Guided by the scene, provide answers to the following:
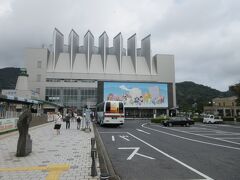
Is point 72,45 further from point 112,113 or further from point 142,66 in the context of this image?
point 112,113

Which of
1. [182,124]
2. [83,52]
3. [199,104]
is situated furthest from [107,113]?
[199,104]

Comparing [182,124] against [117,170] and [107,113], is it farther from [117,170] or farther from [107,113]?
[117,170]

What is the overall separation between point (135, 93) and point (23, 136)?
220 feet

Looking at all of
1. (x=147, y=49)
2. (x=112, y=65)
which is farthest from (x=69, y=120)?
(x=147, y=49)

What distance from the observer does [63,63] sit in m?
83.4

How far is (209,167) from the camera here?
768 centimetres

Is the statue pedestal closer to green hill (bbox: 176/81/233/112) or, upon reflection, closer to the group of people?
the group of people

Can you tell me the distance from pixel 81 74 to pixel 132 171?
7567cm

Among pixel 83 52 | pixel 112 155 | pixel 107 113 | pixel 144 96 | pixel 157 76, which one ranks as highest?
pixel 83 52

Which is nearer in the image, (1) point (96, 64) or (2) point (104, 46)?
(2) point (104, 46)

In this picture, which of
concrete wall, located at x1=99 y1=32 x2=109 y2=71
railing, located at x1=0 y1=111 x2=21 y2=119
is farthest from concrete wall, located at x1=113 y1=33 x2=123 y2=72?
railing, located at x1=0 y1=111 x2=21 y2=119

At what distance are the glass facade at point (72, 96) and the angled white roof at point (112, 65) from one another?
8.79 m

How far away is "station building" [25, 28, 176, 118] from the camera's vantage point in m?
76.1

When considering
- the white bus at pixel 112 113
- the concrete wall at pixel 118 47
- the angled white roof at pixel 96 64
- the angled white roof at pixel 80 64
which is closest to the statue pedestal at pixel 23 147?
the white bus at pixel 112 113
